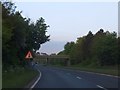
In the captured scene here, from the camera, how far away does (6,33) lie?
3984 cm

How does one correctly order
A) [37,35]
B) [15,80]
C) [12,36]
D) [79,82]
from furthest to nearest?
[37,35] < [12,36] < [15,80] < [79,82]

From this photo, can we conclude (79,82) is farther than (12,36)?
No

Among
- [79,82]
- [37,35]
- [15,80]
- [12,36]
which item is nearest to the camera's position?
[79,82]

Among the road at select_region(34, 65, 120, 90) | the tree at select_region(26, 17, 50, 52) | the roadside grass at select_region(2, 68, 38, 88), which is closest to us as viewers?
the roadside grass at select_region(2, 68, 38, 88)

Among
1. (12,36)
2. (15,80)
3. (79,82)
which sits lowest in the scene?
(79,82)

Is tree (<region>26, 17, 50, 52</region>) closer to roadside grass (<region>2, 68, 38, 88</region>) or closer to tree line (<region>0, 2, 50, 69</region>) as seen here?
tree line (<region>0, 2, 50, 69</region>)

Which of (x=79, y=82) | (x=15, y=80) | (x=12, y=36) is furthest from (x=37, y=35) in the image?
(x=79, y=82)

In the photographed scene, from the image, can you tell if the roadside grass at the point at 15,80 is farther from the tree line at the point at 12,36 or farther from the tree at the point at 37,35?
the tree at the point at 37,35

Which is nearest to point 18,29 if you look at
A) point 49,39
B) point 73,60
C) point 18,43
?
point 18,43

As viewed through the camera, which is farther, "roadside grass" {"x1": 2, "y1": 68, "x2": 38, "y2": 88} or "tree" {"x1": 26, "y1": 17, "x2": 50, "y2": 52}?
"tree" {"x1": 26, "y1": 17, "x2": 50, "y2": 52}

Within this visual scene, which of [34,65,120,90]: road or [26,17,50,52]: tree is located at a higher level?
[26,17,50,52]: tree

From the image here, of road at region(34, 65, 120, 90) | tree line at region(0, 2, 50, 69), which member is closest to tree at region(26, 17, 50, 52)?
tree line at region(0, 2, 50, 69)

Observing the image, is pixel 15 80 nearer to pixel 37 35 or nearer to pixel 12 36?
pixel 12 36

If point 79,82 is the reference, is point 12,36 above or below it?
above
